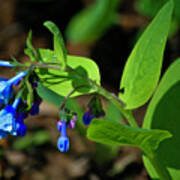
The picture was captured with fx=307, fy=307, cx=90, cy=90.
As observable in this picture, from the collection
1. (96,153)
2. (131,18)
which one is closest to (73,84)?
(96,153)

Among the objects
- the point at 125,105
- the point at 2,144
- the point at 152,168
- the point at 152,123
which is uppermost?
the point at 125,105

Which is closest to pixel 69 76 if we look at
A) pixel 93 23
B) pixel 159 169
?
pixel 159 169

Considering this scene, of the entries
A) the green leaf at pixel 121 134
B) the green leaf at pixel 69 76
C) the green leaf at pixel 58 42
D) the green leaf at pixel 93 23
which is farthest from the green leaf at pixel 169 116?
the green leaf at pixel 93 23

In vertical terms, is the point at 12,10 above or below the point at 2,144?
above

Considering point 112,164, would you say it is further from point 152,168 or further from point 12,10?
point 12,10

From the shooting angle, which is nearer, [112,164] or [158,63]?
[158,63]

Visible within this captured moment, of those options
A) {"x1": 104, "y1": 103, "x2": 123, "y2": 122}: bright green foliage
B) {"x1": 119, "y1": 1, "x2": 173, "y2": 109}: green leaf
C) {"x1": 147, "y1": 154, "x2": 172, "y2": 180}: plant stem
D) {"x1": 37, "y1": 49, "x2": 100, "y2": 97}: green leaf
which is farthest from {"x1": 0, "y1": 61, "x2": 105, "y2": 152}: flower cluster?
{"x1": 104, "y1": 103, "x2": 123, "y2": 122}: bright green foliage
